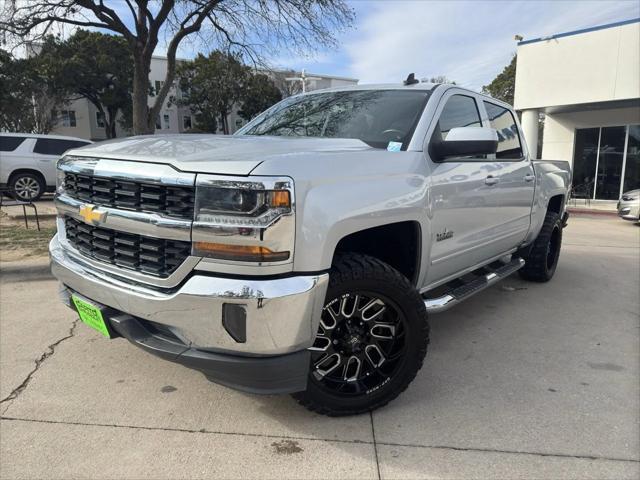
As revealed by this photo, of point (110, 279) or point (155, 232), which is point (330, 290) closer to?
point (155, 232)

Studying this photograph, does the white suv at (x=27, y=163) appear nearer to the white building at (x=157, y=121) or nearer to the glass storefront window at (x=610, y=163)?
the glass storefront window at (x=610, y=163)

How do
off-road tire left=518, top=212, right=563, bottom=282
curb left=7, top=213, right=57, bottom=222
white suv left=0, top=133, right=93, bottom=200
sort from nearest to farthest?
off-road tire left=518, top=212, right=563, bottom=282 < curb left=7, top=213, right=57, bottom=222 < white suv left=0, top=133, right=93, bottom=200

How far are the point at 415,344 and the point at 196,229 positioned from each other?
1.42 metres

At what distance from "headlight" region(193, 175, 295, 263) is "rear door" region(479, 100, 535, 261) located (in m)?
2.34

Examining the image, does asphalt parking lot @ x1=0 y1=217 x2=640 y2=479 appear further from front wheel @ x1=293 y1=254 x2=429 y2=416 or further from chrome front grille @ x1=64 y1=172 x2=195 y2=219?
chrome front grille @ x1=64 y1=172 x2=195 y2=219

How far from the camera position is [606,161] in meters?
17.2

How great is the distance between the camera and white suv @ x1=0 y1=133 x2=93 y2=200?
12.1m

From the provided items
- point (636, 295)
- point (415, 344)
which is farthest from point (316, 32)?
point (415, 344)

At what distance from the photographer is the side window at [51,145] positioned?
1245cm

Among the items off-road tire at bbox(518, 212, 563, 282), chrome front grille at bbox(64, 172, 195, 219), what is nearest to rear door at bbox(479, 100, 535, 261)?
off-road tire at bbox(518, 212, 563, 282)

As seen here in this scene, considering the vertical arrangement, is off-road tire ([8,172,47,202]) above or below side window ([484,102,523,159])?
below

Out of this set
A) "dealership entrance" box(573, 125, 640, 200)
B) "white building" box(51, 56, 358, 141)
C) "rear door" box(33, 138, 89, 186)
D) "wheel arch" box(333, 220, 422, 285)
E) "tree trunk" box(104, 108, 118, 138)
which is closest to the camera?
"wheel arch" box(333, 220, 422, 285)

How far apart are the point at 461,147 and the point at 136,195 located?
1.88 meters

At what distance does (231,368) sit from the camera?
2170 millimetres
